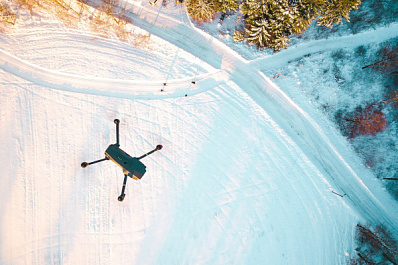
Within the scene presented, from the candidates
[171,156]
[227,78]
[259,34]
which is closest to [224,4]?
[259,34]

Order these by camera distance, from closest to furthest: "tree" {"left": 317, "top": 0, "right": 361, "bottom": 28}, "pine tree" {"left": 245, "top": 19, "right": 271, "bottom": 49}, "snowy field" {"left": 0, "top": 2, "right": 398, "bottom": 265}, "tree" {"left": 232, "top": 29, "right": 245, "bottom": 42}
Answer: "tree" {"left": 317, "top": 0, "right": 361, "bottom": 28}
"pine tree" {"left": 245, "top": 19, "right": 271, "bottom": 49}
"tree" {"left": 232, "top": 29, "right": 245, "bottom": 42}
"snowy field" {"left": 0, "top": 2, "right": 398, "bottom": 265}

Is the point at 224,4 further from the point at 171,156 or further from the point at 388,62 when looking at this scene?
the point at 388,62

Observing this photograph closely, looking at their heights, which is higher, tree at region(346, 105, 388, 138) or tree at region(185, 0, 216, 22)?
tree at region(185, 0, 216, 22)

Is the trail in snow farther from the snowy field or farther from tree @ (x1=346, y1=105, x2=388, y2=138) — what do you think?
tree @ (x1=346, y1=105, x2=388, y2=138)

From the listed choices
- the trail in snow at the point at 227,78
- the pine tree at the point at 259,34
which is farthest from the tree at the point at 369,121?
the pine tree at the point at 259,34

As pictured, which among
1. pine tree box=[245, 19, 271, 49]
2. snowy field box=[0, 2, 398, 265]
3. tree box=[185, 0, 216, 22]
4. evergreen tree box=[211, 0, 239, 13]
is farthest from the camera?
snowy field box=[0, 2, 398, 265]

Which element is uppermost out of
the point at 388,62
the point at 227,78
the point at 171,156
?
the point at 388,62

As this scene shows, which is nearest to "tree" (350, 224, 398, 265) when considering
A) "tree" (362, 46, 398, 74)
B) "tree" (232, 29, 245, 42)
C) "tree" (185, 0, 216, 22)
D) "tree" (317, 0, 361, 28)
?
"tree" (362, 46, 398, 74)

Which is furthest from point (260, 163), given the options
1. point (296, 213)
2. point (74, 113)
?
point (74, 113)
